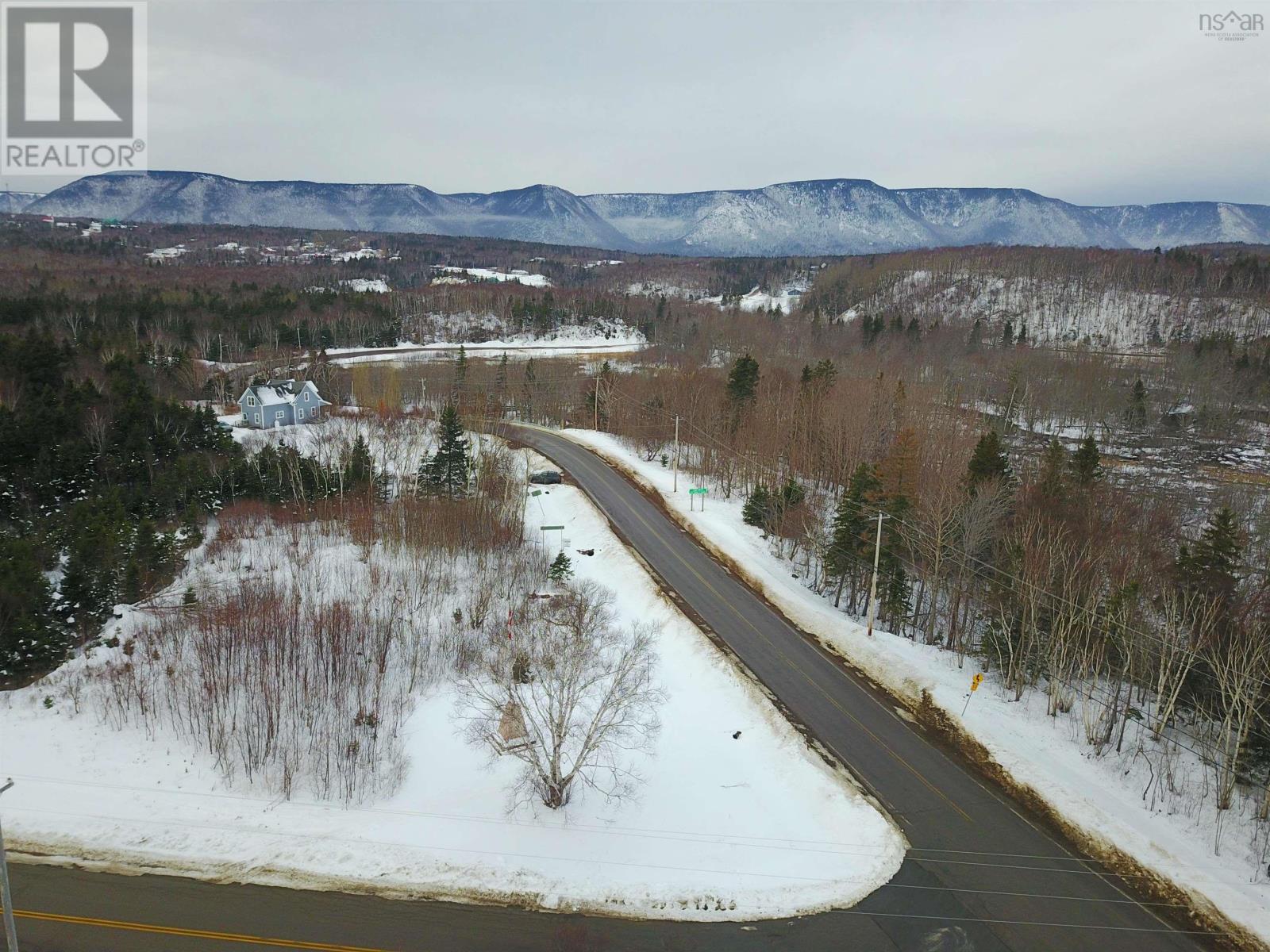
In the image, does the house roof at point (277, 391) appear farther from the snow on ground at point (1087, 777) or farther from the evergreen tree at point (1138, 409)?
the evergreen tree at point (1138, 409)

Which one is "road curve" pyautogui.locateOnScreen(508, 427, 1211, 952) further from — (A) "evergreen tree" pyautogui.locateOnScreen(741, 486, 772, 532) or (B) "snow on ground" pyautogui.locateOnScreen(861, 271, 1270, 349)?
(B) "snow on ground" pyautogui.locateOnScreen(861, 271, 1270, 349)

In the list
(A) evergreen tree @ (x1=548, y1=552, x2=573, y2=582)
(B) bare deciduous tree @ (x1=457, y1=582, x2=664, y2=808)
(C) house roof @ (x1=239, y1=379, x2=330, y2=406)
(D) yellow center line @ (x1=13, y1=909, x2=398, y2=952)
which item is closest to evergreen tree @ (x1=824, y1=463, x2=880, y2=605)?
(B) bare deciduous tree @ (x1=457, y1=582, x2=664, y2=808)

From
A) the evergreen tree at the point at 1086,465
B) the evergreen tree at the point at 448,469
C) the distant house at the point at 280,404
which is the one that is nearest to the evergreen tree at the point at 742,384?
the evergreen tree at the point at 448,469

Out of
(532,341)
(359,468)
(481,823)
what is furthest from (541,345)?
(481,823)

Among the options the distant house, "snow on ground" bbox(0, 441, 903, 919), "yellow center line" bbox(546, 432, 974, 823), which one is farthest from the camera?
the distant house

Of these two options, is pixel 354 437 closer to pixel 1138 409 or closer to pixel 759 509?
pixel 759 509

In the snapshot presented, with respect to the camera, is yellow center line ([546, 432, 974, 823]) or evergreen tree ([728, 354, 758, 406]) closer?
yellow center line ([546, 432, 974, 823])
